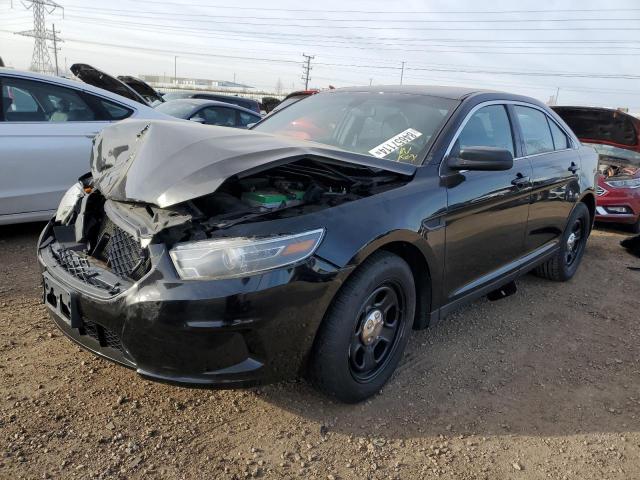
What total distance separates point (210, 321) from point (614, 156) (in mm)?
7392

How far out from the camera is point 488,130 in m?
3.48

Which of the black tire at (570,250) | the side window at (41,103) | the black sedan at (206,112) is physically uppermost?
the side window at (41,103)

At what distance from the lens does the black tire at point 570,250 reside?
4.65 metres

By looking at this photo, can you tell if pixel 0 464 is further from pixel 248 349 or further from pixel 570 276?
pixel 570 276

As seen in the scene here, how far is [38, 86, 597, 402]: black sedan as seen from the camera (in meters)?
2.08

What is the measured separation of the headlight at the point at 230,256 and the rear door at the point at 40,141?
290cm

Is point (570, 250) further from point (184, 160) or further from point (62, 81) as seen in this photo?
point (62, 81)

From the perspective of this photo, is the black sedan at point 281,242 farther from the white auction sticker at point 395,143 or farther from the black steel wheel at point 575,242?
the black steel wheel at point 575,242

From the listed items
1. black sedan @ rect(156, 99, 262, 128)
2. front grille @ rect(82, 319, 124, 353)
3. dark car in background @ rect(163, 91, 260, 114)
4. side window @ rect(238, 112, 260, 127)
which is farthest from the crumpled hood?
dark car in background @ rect(163, 91, 260, 114)

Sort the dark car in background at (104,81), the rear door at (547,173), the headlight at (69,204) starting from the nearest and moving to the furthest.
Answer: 1. the headlight at (69,204)
2. the rear door at (547,173)
3. the dark car in background at (104,81)

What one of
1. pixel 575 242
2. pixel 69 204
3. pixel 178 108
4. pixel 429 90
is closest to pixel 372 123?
pixel 429 90

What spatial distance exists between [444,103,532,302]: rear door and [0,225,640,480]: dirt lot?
1.70 feet

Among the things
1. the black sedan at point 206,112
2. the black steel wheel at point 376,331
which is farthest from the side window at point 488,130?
the black sedan at point 206,112

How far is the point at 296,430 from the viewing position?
2.44 m
